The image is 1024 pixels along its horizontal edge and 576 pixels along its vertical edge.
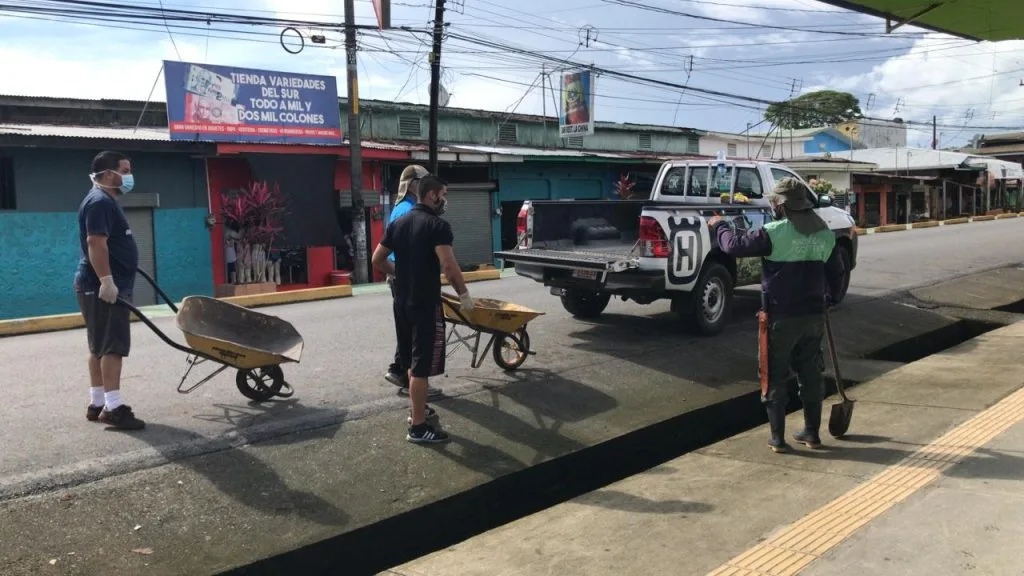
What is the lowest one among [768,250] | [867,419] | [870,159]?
[867,419]

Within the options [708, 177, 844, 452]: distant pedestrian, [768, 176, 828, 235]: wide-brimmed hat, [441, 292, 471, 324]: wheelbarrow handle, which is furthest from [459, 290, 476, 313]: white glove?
[768, 176, 828, 235]: wide-brimmed hat

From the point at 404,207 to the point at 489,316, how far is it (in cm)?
111

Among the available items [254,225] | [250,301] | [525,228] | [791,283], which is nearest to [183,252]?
[254,225]

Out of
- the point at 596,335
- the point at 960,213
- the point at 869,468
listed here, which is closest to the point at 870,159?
the point at 960,213

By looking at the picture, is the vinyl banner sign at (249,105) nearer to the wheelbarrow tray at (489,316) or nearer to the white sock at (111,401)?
the wheelbarrow tray at (489,316)

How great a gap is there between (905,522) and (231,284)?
1622 centimetres

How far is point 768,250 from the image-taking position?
5.46m

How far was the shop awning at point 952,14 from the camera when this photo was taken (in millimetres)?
11391

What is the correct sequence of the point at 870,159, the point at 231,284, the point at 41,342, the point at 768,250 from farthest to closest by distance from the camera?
the point at 870,159 → the point at 231,284 → the point at 41,342 → the point at 768,250

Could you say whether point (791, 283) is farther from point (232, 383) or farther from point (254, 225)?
point (254, 225)

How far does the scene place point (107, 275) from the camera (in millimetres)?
5133

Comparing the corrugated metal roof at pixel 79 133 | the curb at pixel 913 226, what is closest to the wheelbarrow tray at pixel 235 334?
the corrugated metal roof at pixel 79 133

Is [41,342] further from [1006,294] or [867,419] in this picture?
[1006,294]

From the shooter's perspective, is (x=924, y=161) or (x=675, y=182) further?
(x=924, y=161)
